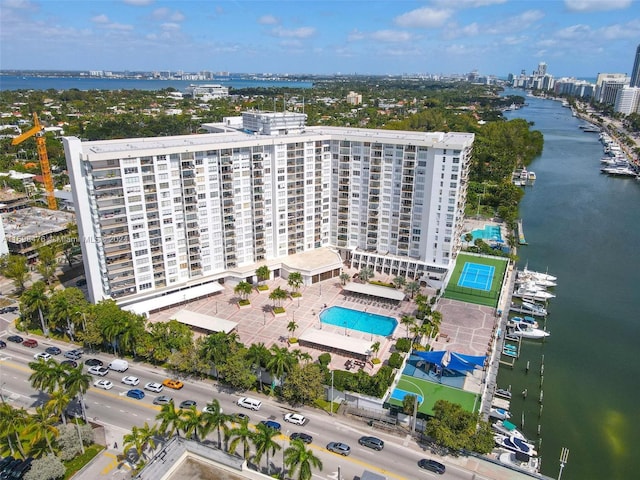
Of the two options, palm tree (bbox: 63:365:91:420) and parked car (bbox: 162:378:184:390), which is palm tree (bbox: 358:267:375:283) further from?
palm tree (bbox: 63:365:91:420)

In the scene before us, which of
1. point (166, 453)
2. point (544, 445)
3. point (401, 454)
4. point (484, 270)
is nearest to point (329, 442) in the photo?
point (401, 454)

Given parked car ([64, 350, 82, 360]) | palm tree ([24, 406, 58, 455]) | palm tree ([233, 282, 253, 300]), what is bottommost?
parked car ([64, 350, 82, 360])

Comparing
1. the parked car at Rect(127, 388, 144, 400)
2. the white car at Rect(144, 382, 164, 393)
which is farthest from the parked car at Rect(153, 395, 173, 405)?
the parked car at Rect(127, 388, 144, 400)

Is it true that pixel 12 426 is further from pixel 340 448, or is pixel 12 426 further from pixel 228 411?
pixel 340 448

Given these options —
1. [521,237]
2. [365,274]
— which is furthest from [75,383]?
[521,237]

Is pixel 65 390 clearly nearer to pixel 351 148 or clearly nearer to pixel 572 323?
pixel 351 148

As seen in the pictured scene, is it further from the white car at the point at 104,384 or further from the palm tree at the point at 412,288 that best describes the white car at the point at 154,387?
the palm tree at the point at 412,288
